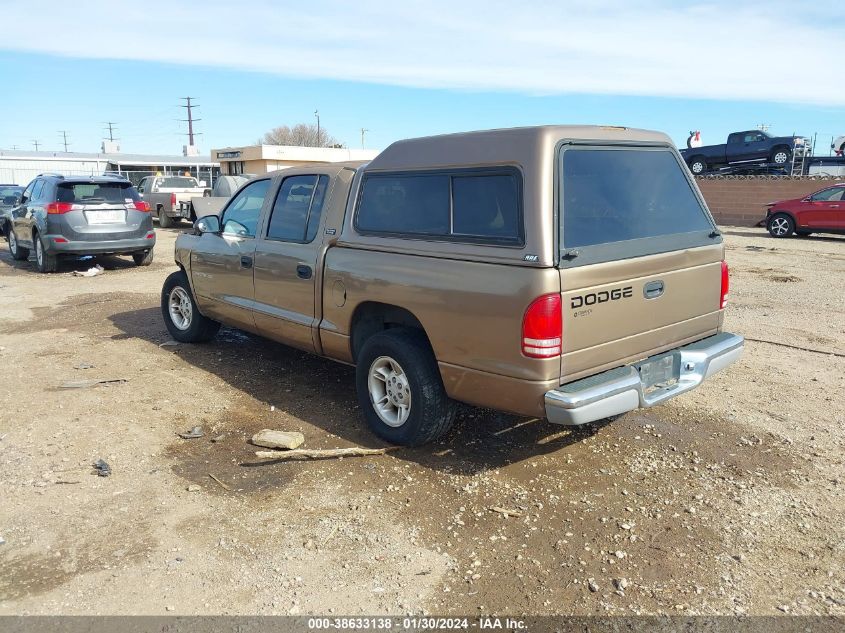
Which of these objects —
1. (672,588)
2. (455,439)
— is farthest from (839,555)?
(455,439)

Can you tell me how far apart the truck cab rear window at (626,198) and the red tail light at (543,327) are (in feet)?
1.23

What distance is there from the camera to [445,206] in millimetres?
4305

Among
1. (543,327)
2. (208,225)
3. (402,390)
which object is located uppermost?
(208,225)

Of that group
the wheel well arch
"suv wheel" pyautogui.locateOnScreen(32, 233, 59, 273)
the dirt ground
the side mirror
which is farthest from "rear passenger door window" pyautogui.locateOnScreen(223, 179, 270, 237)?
"suv wheel" pyautogui.locateOnScreen(32, 233, 59, 273)

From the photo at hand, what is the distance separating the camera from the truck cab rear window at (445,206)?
391 centimetres

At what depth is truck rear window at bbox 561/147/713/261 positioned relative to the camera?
3910 mm

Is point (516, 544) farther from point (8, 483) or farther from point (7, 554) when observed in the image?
point (8, 483)

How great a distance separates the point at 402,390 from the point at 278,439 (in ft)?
3.11

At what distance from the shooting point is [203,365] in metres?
6.63

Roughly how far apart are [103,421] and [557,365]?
140 inches

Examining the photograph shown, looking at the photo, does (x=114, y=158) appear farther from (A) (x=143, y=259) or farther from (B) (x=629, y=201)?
(B) (x=629, y=201)

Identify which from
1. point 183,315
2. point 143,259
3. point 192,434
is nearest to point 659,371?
point 192,434

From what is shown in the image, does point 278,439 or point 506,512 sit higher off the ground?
point 278,439

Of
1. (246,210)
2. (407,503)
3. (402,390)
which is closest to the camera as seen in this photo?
(407,503)
